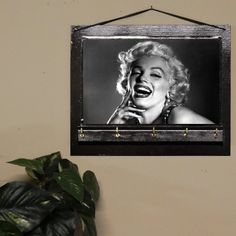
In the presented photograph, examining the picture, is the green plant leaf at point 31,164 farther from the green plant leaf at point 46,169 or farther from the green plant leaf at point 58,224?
the green plant leaf at point 58,224

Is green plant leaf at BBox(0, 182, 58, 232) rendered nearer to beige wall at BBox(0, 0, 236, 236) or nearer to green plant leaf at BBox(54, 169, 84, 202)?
green plant leaf at BBox(54, 169, 84, 202)

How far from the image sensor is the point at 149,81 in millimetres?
1484

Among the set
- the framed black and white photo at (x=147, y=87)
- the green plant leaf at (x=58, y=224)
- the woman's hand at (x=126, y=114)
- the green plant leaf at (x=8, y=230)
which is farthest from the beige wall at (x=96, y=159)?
the green plant leaf at (x=8, y=230)

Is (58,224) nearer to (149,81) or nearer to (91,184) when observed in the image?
(91,184)

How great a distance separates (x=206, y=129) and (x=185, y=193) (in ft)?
0.80

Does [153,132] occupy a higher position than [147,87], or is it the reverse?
[147,87]

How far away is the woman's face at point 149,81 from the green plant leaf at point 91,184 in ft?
0.99

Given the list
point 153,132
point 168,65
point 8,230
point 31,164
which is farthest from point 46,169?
point 168,65

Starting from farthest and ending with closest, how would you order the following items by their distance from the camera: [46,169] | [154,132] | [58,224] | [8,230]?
1. [154,132]
2. [46,169]
3. [58,224]
4. [8,230]

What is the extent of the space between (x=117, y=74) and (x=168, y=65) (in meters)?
0.19

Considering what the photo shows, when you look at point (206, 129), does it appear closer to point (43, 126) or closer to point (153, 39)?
point (153, 39)

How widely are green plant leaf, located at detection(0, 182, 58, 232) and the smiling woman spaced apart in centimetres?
42

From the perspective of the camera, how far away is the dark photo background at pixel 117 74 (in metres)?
1.48

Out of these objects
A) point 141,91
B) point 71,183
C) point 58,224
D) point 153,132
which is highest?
point 141,91
